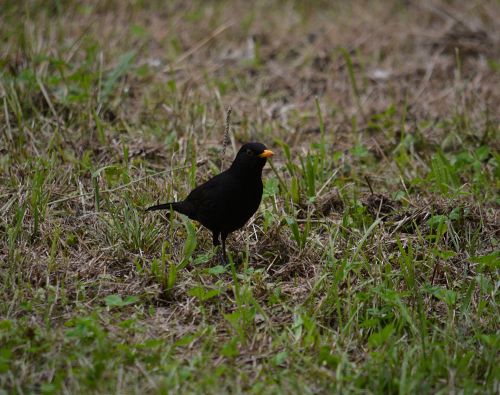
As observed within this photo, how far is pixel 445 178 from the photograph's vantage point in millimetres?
4691

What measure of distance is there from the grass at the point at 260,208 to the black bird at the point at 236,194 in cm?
17

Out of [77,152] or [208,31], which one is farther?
[208,31]

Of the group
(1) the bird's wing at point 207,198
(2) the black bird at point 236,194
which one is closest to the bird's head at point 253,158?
(2) the black bird at point 236,194

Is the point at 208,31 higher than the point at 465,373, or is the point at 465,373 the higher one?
the point at 208,31

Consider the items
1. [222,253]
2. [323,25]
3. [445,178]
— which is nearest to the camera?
[222,253]

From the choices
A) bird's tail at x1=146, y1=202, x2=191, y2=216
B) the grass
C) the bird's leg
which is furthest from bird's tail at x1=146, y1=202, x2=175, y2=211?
the bird's leg

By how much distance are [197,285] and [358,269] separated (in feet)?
2.88

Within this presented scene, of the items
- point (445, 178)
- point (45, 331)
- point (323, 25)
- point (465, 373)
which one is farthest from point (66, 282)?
point (323, 25)

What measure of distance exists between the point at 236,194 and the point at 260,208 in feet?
2.03

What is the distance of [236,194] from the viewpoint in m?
3.85

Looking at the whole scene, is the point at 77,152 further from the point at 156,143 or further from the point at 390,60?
the point at 390,60

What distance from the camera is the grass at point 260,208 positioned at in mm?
3098

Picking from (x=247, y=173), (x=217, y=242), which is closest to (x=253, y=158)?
(x=247, y=173)

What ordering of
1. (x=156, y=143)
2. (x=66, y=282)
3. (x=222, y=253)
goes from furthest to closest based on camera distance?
1. (x=156, y=143)
2. (x=222, y=253)
3. (x=66, y=282)
